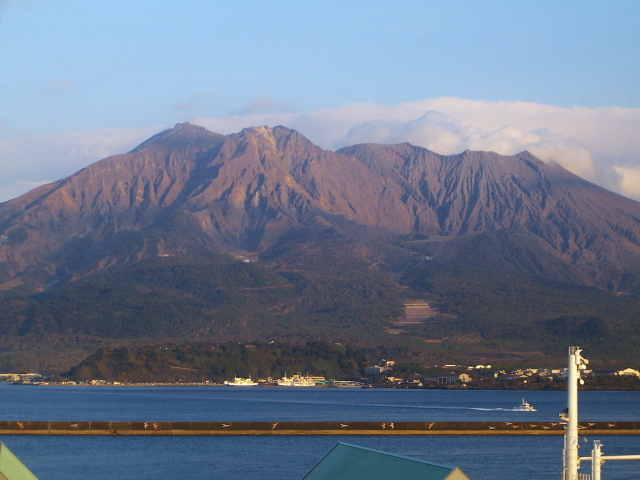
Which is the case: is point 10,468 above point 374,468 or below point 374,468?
above

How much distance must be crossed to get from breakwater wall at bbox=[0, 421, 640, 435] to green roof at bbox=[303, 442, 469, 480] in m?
44.2

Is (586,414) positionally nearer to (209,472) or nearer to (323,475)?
(209,472)

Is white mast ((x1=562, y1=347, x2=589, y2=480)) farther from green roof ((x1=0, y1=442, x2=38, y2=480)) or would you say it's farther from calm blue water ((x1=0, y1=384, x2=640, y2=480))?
calm blue water ((x1=0, y1=384, x2=640, y2=480))

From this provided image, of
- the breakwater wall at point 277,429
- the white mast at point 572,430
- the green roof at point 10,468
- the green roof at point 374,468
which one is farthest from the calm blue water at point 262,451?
the green roof at point 10,468

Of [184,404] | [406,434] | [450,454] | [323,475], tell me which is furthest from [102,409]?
[323,475]

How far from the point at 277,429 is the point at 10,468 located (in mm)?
51519

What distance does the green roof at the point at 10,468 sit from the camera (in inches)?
1125

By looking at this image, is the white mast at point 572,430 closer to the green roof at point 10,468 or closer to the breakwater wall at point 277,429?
the green roof at point 10,468

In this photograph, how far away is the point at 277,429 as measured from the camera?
7975 cm

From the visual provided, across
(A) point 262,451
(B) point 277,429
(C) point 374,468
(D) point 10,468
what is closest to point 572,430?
(C) point 374,468

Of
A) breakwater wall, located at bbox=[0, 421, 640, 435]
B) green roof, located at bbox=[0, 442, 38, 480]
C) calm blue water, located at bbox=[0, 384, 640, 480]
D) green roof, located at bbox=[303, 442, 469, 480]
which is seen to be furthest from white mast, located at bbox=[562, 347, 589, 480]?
breakwater wall, located at bbox=[0, 421, 640, 435]

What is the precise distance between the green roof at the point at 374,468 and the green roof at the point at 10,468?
9.14 m

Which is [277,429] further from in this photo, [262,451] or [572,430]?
[572,430]

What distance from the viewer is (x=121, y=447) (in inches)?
2702
